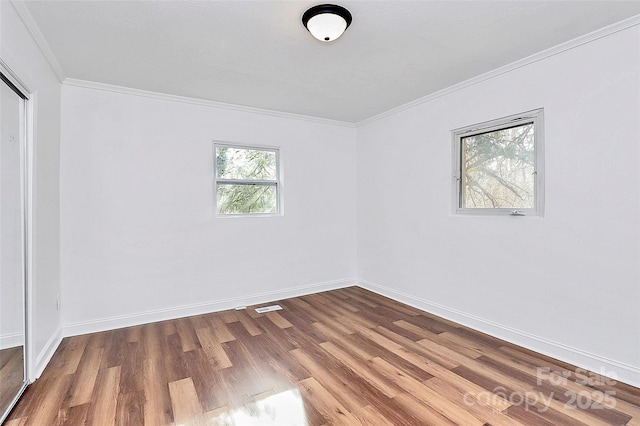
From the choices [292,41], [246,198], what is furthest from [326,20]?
[246,198]

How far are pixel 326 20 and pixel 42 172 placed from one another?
2454 mm

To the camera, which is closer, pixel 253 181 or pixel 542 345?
pixel 542 345

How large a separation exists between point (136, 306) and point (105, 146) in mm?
1709

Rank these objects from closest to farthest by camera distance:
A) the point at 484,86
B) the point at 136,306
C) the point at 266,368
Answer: the point at 266,368 < the point at 484,86 < the point at 136,306

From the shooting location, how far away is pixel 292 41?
2.34 meters

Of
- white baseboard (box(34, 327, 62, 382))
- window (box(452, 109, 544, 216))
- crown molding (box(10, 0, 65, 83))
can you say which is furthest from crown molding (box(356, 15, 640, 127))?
white baseboard (box(34, 327, 62, 382))

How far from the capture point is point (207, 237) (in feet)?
12.1

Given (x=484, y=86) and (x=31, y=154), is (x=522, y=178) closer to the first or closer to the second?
A: (x=484, y=86)

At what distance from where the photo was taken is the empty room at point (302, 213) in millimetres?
1970

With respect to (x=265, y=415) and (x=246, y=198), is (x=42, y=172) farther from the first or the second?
(x=265, y=415)

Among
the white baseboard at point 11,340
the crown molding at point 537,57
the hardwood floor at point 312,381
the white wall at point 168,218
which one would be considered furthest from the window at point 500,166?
the white baseboard at point 11,340

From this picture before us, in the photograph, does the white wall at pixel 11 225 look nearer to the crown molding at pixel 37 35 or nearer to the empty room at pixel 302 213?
the empty room at pixel 302 213

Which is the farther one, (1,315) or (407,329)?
(407,329)

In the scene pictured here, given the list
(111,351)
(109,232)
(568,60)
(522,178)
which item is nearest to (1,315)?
(111,351)
